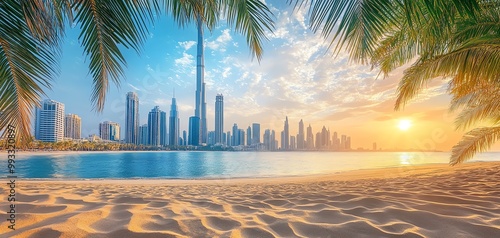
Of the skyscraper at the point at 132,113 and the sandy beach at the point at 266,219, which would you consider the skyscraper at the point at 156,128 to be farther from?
the sandy beach at the point at 266,219

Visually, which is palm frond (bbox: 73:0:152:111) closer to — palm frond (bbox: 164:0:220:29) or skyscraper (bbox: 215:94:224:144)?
palm frond (bbox: 164:0:220:29)

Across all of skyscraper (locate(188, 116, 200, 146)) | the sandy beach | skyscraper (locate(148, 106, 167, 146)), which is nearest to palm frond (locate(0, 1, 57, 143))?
the sandy beach

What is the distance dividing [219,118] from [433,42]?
393ft

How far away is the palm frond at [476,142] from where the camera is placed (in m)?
6.93

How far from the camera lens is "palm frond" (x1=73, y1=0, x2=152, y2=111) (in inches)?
84.3

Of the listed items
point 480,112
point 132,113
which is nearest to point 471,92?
point 480,112

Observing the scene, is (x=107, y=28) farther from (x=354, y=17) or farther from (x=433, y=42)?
(x=433, y=42)

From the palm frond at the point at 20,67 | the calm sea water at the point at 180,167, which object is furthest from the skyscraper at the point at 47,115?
the calm sea water at the point at 180,167

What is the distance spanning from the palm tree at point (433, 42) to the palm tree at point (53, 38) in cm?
90

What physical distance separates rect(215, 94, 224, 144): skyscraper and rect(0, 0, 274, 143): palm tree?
10983 cm

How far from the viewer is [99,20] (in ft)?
7.20

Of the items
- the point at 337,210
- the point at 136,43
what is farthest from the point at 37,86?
the point at 337,210

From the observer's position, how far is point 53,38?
7.45ft

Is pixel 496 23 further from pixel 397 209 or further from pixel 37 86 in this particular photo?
pixel 37 86
